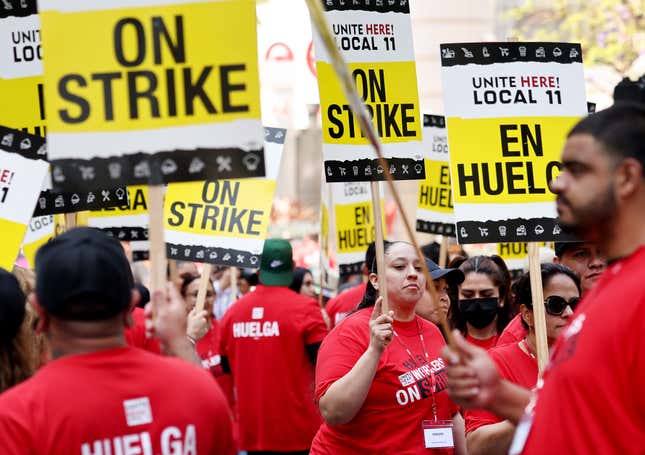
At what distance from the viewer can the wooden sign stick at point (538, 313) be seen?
19.4 feet

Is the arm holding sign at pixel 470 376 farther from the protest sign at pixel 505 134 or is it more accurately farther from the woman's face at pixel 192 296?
the woman's face at pixel 192 296

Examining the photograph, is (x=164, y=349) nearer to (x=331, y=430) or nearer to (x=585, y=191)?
(x=585, y=191)

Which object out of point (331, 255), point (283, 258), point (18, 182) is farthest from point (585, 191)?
point (331, 255)

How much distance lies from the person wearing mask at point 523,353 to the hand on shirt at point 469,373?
1.87 metres

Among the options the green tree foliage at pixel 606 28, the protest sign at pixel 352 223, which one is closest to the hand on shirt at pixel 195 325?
the protest sign at pixel 352 223

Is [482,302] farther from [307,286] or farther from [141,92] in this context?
[141,92]

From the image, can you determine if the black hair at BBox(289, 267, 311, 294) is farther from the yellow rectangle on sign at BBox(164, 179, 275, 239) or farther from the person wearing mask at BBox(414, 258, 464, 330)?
the person wearing mask at BBox(414, 258, 464, 330)

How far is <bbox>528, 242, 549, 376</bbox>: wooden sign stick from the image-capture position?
19.4 feet

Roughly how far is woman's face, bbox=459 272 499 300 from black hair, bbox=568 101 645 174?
14.9 ft

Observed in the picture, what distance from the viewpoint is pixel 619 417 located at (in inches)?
137

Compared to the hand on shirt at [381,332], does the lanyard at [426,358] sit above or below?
below

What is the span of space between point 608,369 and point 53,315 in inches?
68.5

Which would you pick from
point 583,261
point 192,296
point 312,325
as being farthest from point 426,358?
point 192,296

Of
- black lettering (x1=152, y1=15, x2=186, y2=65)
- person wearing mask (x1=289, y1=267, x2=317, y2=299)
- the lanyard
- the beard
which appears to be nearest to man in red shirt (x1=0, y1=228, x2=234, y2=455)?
black lettering (x1=152, y1=15, x2=186, y2=65)
